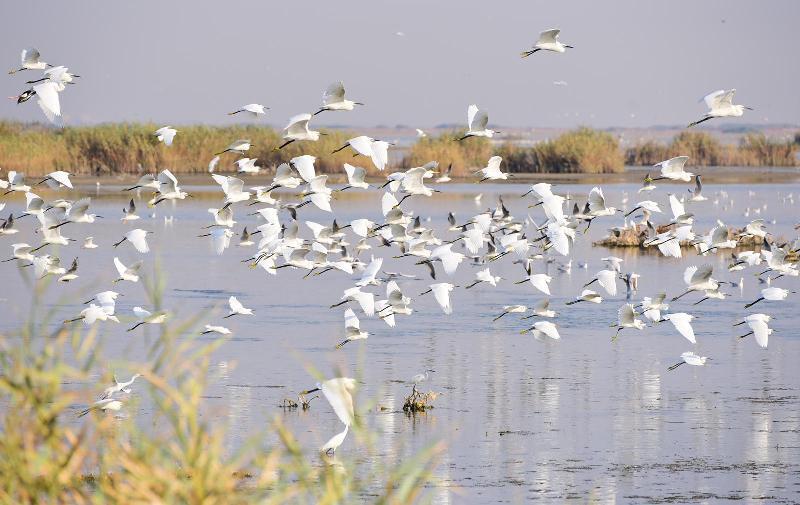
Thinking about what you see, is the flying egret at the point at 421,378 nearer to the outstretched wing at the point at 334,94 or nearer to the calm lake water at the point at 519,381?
the calm lake water at the point at 519,381

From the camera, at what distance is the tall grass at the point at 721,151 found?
2859 inches

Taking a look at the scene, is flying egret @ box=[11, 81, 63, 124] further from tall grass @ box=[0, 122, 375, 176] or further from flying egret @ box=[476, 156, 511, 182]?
tall grass @ box=[0, 122, 375, 176]

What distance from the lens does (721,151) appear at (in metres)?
74.6

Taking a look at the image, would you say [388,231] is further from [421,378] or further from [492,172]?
[421,378]

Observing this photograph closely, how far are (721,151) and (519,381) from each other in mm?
61060

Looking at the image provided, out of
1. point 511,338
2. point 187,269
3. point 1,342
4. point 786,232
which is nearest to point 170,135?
point 511,338

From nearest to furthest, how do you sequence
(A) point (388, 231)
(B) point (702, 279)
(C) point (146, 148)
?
(B) point (702, 279) < (A) point (388, 231) < (C) point (146, 148)

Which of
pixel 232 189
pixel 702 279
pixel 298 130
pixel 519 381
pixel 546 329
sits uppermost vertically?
pixel 298 130

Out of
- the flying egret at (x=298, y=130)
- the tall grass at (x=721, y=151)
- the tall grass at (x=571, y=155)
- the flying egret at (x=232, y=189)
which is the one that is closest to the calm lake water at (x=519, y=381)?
the flying egret at (x=232, y=189)

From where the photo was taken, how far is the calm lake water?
38.3ft

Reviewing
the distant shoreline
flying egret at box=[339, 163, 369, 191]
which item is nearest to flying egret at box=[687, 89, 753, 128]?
flying egret at box=[339, 163, 369, 191]

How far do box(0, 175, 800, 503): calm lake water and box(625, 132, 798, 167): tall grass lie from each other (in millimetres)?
46161

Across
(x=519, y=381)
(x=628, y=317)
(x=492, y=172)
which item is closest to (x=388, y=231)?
(x=492, y=172)

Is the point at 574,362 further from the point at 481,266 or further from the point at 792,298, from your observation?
the point at 481,266
